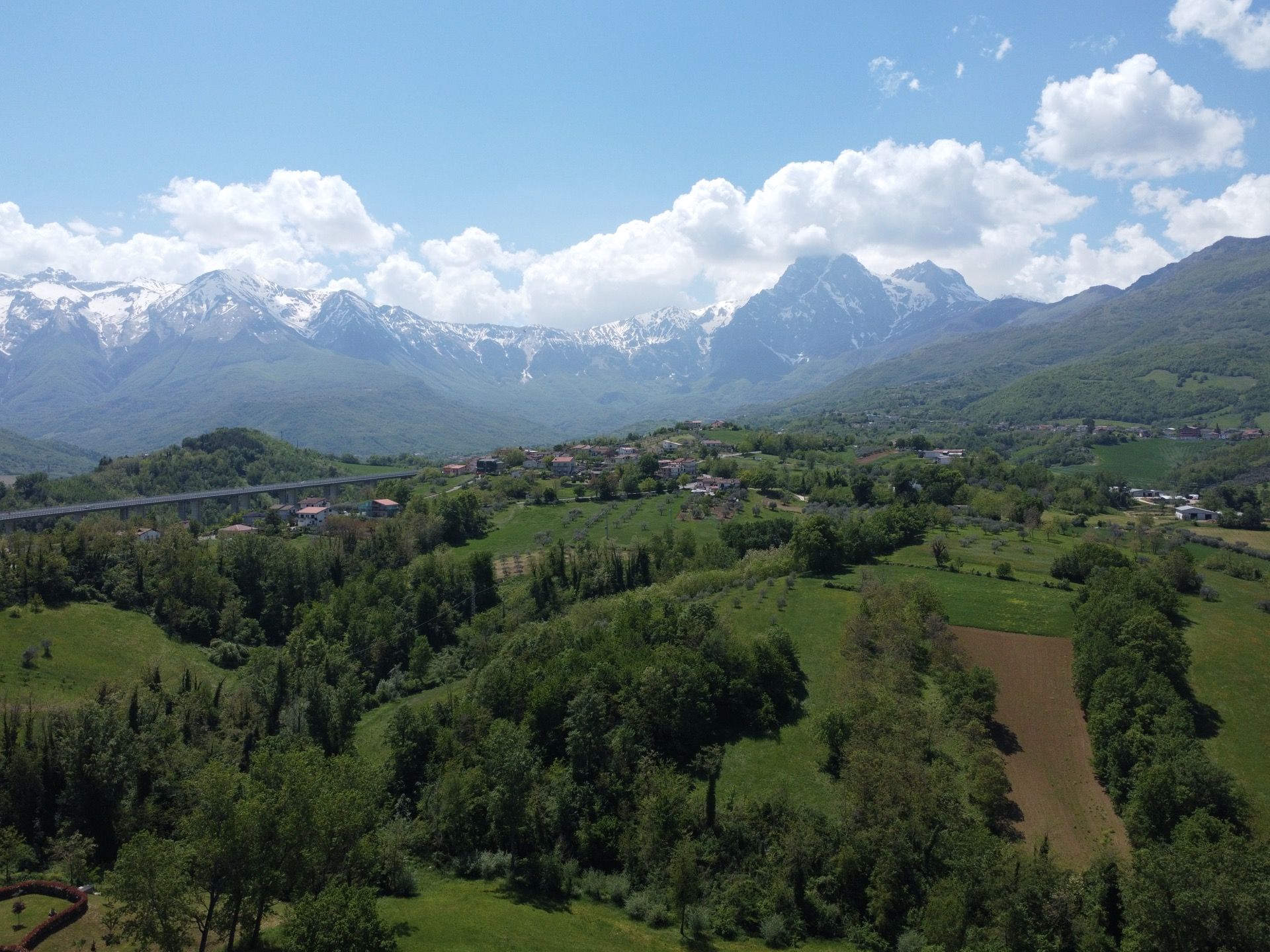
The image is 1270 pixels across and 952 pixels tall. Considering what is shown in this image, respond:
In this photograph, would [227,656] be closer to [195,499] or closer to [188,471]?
[195,499]

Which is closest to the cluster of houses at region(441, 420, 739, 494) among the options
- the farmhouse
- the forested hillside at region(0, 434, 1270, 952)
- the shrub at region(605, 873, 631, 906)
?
the farmhouse

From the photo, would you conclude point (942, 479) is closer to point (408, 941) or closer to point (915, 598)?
point (915, 598)

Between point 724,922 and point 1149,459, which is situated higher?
point 1149,459

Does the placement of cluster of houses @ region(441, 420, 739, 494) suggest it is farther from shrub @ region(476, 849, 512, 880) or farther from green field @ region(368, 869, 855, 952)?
green field @ region(368, 869, 855, 952)

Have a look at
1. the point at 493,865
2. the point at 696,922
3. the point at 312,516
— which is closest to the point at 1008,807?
the point at 696,922

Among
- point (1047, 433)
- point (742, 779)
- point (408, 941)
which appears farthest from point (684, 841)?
point (1047, 433)

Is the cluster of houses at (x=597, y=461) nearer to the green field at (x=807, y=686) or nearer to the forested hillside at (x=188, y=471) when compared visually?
the forested hillside at (x=188, y=471)

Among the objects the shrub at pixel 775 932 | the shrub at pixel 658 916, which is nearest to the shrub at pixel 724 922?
the shrub at pixel 775 932
